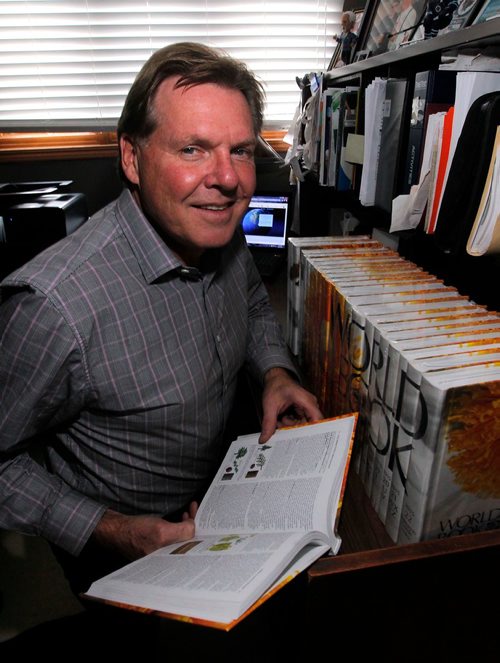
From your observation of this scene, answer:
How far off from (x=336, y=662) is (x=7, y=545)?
1.40 m

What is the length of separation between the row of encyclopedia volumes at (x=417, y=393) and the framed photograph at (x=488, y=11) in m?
0.45

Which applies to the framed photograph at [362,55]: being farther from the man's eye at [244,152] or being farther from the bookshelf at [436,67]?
the man's eye at [244,152]

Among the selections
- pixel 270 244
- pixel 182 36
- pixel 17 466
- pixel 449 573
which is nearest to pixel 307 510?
pixel 449 573

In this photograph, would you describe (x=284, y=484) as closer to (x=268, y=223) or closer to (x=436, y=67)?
(x=436, y=67)

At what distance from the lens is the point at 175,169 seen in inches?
31.5

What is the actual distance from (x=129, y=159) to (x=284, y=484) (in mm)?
664

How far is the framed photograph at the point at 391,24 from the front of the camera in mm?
1083

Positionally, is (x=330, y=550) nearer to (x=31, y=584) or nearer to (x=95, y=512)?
(x=95, y=512)

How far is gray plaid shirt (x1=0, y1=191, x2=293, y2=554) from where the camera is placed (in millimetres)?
717

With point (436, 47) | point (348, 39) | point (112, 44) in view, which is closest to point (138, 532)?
point (436, 47)

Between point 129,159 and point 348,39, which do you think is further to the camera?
point 348,39

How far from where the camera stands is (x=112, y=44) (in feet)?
6.80

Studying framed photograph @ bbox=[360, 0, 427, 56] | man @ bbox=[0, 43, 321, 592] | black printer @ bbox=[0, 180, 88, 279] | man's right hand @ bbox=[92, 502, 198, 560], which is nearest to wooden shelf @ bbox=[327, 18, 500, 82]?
framed photograph @ bbox=[360, 0, 427, 56]

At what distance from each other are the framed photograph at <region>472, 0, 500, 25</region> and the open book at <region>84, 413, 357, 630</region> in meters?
0.72
